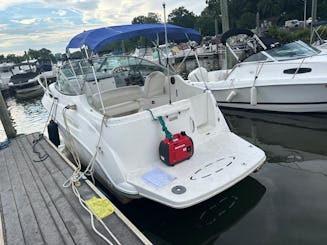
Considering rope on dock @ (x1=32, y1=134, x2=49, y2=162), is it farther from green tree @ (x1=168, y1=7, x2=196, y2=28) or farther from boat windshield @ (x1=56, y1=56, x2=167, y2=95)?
green tree @ (x1=168, y1=7, x2=196, y2=28)

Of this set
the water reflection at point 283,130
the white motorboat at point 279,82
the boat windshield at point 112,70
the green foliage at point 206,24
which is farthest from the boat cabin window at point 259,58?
the green foliage at point 206,24

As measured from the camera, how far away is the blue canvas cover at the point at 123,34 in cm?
406

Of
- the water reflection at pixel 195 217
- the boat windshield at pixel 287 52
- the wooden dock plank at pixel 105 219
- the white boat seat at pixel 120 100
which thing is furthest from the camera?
the boat windshield at pixel 287 52

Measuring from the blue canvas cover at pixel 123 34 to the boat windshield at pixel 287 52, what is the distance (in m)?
2.71

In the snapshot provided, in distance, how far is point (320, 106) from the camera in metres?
6.39

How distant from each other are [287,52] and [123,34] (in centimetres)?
481

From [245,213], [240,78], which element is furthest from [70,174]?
[240,78]

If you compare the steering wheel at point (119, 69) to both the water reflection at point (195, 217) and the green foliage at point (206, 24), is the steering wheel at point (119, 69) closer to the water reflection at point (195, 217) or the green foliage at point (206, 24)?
the water reflection at point (195, 217)

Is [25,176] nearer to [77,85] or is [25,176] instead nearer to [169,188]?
[77,85]

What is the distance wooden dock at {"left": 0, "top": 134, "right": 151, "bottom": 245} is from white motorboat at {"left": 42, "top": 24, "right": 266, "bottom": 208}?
1.54ft

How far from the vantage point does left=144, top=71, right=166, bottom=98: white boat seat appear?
16.7 feet

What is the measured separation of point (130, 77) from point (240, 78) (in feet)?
11.3

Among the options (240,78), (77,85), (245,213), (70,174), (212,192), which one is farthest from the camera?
(240,78)

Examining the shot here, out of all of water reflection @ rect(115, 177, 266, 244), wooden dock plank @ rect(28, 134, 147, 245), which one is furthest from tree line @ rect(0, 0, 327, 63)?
water reflection @ rect(115, 177, 266, 244)
